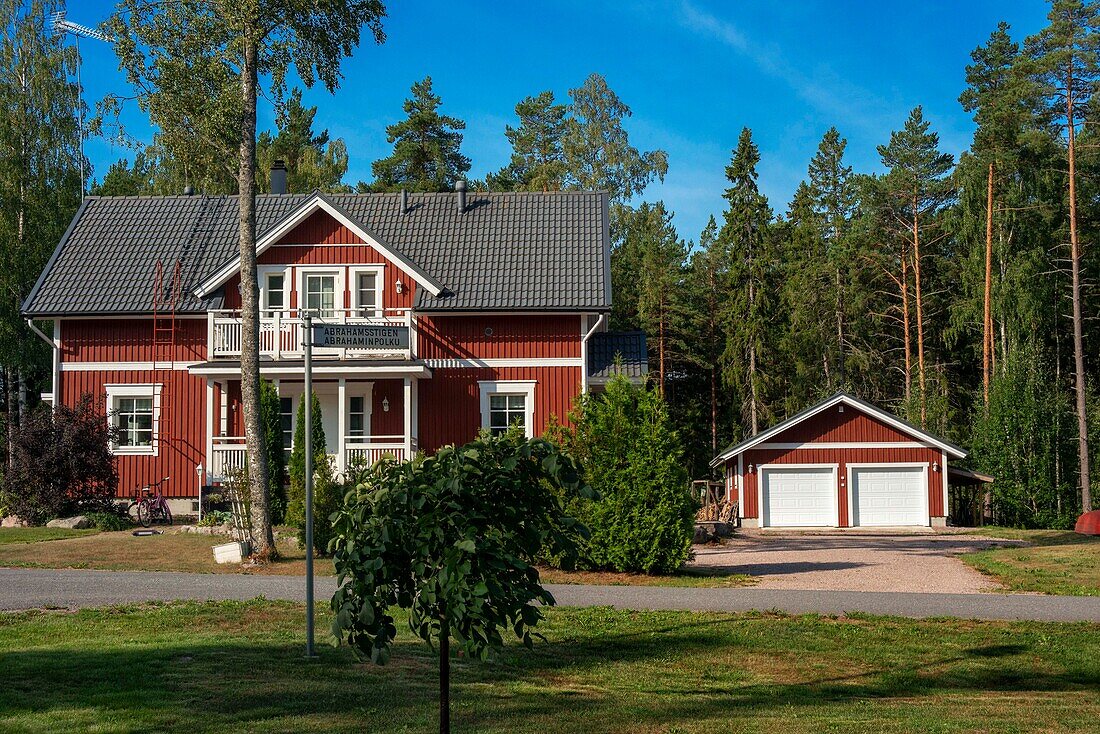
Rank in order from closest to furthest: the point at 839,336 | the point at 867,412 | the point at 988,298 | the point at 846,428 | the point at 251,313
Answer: the point at 251,313 → the point at 867,412 → the point at 846,428 → the point at 988,298 → the point at 839,336

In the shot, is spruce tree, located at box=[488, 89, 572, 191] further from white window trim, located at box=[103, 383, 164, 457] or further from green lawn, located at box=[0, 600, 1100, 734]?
green lawn, located at box=[0, 600, 1100, 734]

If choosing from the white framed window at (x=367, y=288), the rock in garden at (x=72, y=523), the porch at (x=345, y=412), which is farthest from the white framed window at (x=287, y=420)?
the rock in garden at (x=72, y=523)

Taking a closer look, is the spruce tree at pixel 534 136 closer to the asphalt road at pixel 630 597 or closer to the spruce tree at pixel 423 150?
the spruce tree at pixel 423 150

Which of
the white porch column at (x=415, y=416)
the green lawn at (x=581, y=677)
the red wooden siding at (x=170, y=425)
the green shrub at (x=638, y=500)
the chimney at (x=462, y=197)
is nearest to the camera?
→ the green lawn at (x=581, y=677)

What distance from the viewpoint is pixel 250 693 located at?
844cm

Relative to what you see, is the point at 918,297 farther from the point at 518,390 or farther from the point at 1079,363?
the point at 518,390

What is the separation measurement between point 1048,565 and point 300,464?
14.9m

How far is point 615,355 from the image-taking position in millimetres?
28406

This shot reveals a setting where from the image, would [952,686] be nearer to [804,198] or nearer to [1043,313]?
[1043,313]

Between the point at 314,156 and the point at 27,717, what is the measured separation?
42.9 meters

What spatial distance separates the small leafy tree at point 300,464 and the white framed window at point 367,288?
2610 mm

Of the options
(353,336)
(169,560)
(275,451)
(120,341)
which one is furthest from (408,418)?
(353,336)

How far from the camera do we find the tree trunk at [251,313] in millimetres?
18656

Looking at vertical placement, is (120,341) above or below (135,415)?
above
